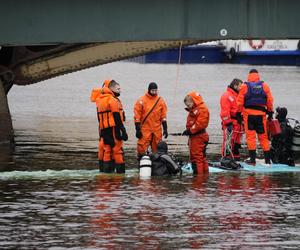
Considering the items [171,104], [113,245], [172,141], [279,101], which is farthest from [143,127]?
[279,101]

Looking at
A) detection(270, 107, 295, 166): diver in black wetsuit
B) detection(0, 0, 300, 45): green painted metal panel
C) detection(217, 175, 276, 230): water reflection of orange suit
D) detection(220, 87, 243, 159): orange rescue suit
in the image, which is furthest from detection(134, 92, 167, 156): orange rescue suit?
detection(0, 0, 300, 45): green painted metal panel

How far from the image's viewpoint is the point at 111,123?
64.1ft

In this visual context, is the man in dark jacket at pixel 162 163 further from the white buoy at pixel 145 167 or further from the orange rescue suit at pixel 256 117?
the orange rescue suit at pixel 256 117

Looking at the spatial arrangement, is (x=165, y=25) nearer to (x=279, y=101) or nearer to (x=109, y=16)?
(x=109, y=16)

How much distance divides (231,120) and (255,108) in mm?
1439

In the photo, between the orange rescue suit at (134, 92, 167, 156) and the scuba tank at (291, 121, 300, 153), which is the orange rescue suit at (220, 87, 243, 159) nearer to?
the scuba tank at (291, 121, 300, 153)

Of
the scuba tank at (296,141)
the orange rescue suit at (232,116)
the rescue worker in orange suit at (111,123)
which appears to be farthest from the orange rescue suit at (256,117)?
the rescue worker in orange suit at (111,123)

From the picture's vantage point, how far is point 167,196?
17.2 metres

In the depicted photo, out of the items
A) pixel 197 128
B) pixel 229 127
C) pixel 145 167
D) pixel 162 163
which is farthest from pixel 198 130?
pixel 229 127

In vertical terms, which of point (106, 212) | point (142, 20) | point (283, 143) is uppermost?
point (142, 20)

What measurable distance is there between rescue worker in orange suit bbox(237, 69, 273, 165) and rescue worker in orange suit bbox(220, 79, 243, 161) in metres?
0.98

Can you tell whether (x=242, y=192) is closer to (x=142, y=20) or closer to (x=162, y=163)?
(x=162, y=163)

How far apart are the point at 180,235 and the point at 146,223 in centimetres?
97

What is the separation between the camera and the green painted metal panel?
75.2 feet
